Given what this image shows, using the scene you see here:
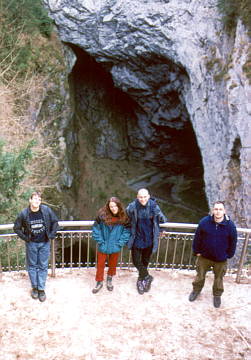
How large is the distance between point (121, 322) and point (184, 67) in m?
13.3

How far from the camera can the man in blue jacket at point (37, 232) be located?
496 cm

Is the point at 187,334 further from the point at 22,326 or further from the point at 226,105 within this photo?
the point at 226,105

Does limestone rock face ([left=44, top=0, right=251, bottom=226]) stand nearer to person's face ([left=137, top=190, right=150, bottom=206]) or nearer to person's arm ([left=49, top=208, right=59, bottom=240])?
person's face ([left=137, top=190, right=150, bottom=206])

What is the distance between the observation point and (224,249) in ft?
16.2

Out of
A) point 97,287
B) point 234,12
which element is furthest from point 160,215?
point 234,12

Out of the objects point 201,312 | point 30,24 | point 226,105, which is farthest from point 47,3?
point 201,312

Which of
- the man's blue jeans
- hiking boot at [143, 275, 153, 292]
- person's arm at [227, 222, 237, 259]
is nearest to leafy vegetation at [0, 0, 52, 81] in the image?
the man's blue jeans

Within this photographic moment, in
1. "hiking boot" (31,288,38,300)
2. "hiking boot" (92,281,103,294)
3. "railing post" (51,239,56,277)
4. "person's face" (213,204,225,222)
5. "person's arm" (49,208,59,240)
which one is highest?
"person's face" (213,204,225,222)

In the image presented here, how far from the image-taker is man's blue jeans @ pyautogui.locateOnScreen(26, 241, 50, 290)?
5121 millimetres

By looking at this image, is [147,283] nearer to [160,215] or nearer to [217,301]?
[217,301]

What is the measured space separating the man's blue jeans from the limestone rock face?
Result: 8.43 meters

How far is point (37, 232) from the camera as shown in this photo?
5.02 metres

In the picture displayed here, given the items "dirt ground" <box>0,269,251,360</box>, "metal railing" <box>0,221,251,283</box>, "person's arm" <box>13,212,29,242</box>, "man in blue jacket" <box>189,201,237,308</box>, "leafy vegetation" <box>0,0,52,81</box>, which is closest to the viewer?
"dirt ground" <box>0,269,251,360</box>

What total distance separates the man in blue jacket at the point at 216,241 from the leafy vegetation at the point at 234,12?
10.1 meters
